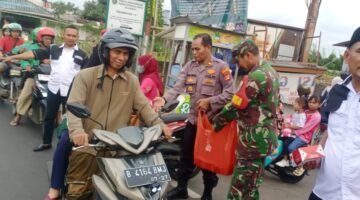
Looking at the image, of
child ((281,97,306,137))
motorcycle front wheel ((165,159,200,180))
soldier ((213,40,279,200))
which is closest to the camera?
soldier ((213,40,279,200))

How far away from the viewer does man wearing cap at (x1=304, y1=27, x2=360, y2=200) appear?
80.0 inches

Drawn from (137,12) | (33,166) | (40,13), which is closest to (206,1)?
(137,12)

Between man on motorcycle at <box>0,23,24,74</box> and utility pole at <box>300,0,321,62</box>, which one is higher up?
utility pole at <box>300,0,321,62</box>

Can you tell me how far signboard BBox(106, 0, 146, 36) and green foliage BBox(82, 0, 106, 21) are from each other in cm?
3309

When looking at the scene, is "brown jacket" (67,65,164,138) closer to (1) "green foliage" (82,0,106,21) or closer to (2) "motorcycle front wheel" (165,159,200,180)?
(2) "motorcycle front wheel" (165,159,200,180)

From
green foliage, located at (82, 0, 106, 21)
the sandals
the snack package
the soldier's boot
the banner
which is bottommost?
the sandals

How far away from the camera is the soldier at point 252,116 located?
3.21m

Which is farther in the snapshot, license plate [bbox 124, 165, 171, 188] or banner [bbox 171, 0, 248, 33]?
banner [bbox 171, 0, 248, 33]

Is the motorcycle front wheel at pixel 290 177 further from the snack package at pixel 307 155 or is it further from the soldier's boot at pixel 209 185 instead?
the snack package at pixel 307 155

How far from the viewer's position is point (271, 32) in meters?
13.1

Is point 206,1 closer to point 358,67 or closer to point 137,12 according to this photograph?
point 137,12

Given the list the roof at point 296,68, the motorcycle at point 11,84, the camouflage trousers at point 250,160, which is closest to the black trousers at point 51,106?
the motorcycle at point 11,84

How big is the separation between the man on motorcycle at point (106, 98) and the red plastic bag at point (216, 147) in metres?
0.81

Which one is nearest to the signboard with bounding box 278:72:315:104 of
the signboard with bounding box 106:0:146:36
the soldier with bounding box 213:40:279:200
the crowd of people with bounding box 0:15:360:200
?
the signboard with bounding box 106:0:146:36
